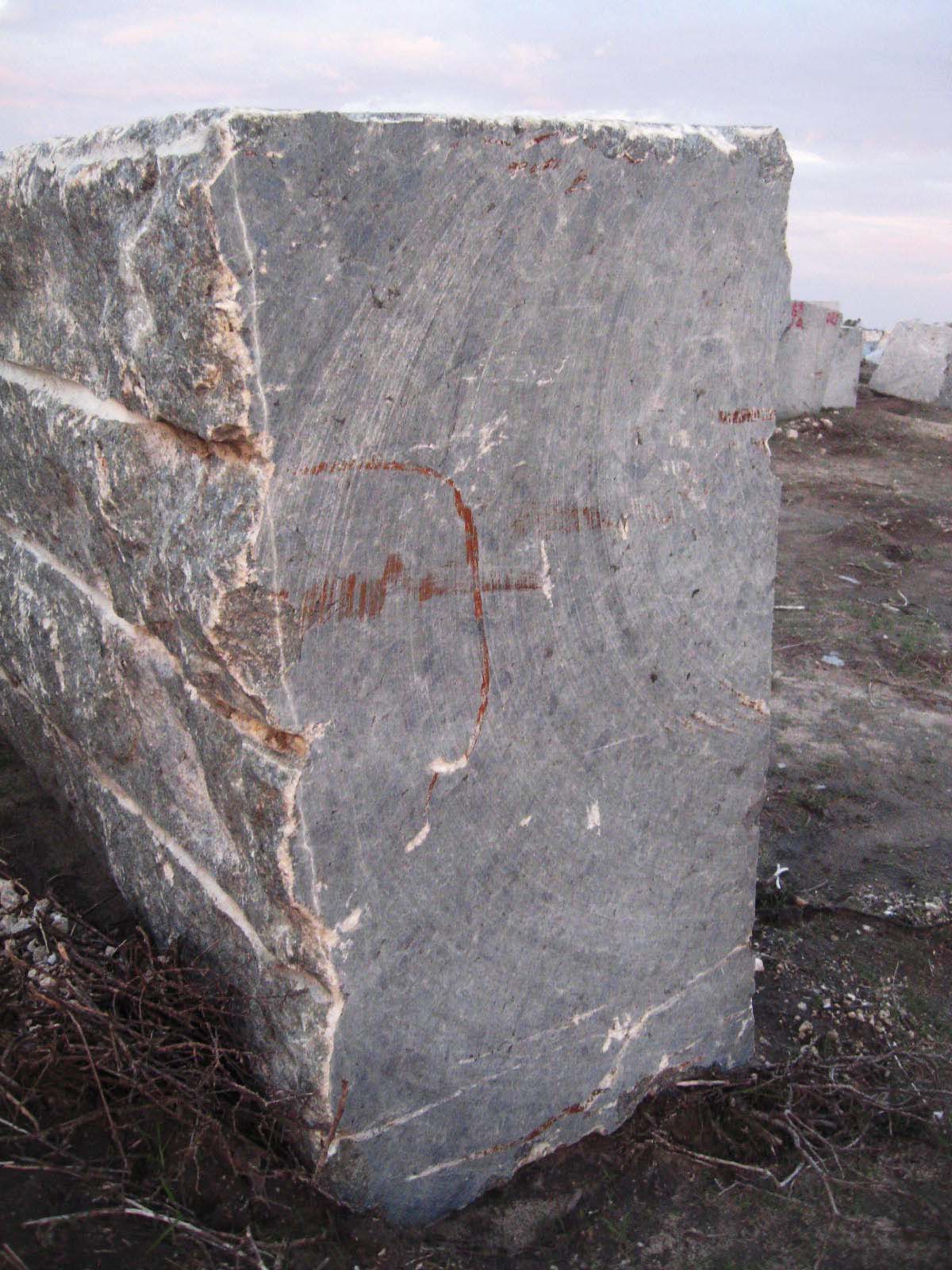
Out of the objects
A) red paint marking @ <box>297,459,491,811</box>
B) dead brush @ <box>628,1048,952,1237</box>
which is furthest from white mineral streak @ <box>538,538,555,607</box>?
dead brush @ <box>628,1048,952,1237</box>

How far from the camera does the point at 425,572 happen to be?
146 cm

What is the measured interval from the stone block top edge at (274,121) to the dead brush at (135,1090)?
123 centimetres

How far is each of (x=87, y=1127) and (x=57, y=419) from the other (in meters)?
1.12

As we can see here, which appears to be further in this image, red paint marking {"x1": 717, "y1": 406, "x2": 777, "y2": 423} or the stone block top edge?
red paint marking {"x1": 717, "y1": 406, "x2": 777, "y2": 423}

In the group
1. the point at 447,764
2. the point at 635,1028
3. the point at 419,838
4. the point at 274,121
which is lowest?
the point at 635,1028

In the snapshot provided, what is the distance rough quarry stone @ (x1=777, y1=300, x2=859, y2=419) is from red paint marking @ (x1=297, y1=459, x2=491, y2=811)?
26.1 ft

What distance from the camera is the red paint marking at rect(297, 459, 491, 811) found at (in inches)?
53.0

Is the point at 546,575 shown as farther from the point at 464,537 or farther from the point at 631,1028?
the point at 631,1028

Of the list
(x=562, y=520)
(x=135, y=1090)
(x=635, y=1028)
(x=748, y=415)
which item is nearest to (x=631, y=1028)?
(x=635, y=1028)

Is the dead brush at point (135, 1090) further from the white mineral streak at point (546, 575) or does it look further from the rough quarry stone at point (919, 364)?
the rough quarry stone at point (919, 364)

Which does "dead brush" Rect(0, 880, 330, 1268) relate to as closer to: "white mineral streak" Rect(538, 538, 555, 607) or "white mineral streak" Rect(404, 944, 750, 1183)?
"white mineral streak" Rect(404, 944, 750, 1183)

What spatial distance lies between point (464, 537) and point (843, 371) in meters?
8.99

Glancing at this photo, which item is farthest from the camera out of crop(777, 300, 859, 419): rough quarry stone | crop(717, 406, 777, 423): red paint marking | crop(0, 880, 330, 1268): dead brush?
crop(777, 300, 859, 419): rough quarry stone

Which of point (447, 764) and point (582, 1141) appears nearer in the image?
point (447, 764)
